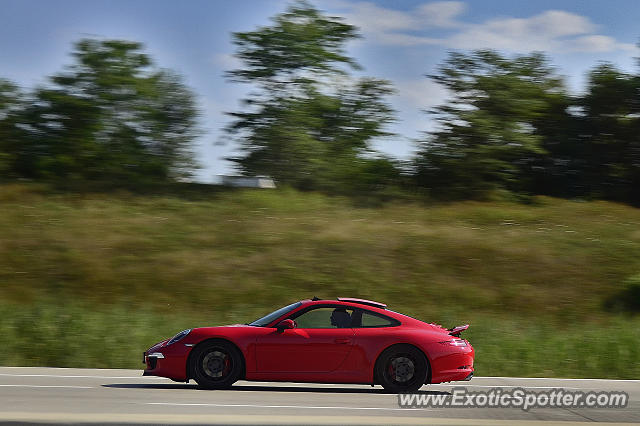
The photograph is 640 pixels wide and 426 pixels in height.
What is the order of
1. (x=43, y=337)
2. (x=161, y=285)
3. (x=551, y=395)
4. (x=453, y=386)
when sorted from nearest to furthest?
(x=551, y=395), (x=453, y=386), (x=43, y=337), (x=161, y=285)

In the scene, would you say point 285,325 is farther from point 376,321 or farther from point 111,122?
point 111,122

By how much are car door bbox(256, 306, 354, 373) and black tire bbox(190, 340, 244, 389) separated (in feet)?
0.94

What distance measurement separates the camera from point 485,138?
137ft

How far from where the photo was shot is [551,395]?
33.7 feet

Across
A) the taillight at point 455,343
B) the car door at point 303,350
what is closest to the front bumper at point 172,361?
the car door at point 303,350

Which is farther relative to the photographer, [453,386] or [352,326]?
[453,386]

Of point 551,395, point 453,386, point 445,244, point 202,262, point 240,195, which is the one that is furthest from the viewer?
point 240,195

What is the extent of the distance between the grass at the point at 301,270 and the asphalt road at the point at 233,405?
13.3ft

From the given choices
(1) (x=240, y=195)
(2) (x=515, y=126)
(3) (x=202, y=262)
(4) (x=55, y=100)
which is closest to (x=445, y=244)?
(3) (x=202, y=262)

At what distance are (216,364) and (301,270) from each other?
16.7 m

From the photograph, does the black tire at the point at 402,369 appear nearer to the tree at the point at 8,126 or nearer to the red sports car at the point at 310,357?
the red sports car at the point at 310,357

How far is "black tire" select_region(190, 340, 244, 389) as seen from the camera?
10.0 meters

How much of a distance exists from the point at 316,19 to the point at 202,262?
1953 cm

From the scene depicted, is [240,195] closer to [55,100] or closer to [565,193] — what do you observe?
[55,100]
